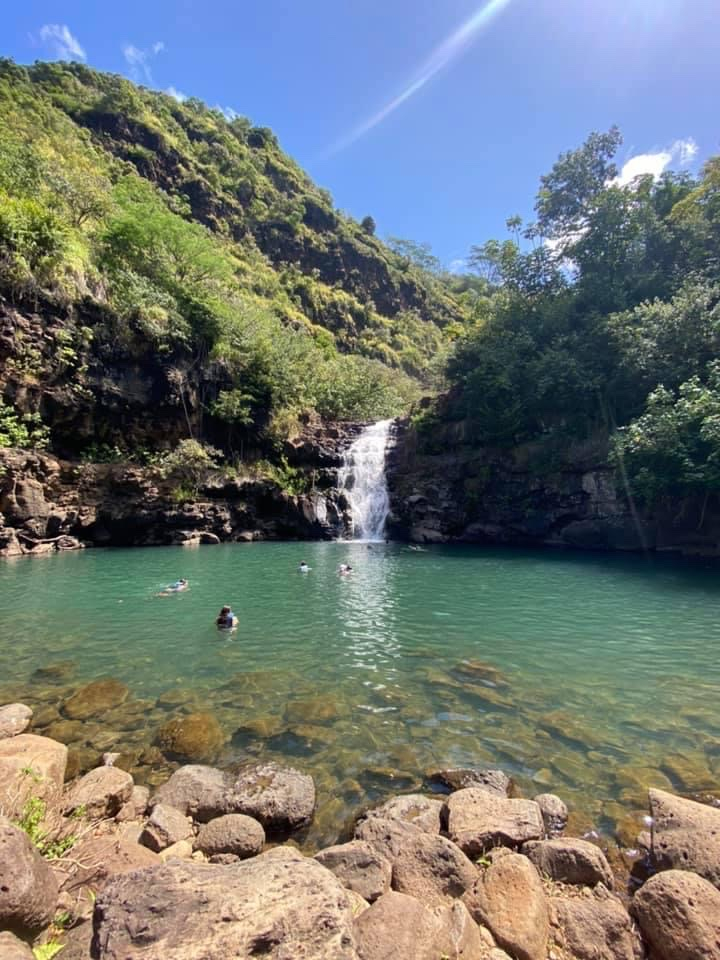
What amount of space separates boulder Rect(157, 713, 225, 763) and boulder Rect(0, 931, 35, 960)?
357 cm

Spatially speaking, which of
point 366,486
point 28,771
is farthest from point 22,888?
point 366,486

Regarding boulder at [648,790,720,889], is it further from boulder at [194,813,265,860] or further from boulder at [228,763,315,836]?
boulder at [194,813,265,860]

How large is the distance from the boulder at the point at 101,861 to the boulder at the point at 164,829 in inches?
9.0

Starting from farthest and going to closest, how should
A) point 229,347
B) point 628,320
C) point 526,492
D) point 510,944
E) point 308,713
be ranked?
point 229,347 < point 526,492 < point 628,320 < point 308,713 < point 510,944

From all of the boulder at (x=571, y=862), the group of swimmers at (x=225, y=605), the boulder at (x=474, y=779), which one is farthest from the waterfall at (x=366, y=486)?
the boulder at (x=571, y=862)

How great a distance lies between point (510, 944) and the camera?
3064 millimetres

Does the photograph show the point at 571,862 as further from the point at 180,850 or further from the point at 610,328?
the point at 610,328

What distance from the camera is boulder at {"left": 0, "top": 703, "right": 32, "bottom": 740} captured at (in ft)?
19.7

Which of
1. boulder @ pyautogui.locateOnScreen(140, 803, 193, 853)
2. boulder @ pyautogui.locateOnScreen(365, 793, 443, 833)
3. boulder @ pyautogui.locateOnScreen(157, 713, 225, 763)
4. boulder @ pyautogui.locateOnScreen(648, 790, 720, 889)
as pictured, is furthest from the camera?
boulder @ pyautogui.locateOnScreen(157, 713, 225, 763)

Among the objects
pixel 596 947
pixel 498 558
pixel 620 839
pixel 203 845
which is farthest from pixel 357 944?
pixel 498 558

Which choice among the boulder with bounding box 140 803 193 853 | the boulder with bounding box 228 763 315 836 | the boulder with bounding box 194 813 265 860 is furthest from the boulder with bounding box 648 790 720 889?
the boulder with bounding box 140 803 193 853

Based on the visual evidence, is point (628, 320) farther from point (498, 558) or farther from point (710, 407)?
point (498, 558)

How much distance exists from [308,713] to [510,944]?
13.5 ft

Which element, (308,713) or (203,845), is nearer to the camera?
(203,845)
